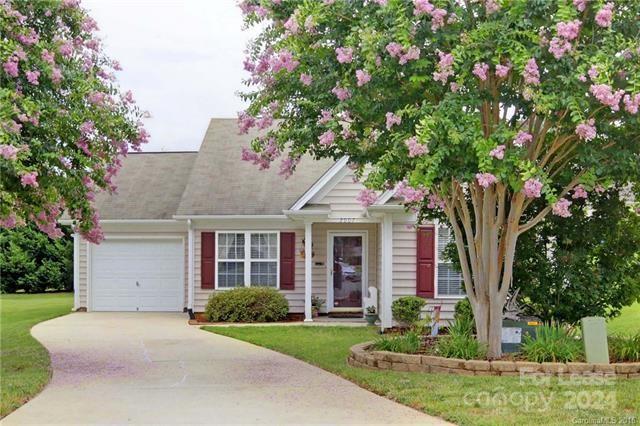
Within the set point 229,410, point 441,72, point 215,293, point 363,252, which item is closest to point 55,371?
point 229,410

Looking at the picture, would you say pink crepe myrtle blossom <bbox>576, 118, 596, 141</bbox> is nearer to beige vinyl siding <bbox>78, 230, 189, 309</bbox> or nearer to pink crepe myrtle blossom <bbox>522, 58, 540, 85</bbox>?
pink crepe myrtle blossom <bbox>522, 58, 540, 85</bbox>

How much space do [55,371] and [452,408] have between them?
18.9ft

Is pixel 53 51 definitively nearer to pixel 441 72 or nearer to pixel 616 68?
pixel 441 72

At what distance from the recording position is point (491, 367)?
31.9 ft

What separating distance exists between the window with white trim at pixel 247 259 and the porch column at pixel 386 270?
3.47 metres

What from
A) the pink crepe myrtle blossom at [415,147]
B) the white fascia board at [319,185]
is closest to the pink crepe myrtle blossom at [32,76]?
the pink crepe myrtle blossom at [415,147]

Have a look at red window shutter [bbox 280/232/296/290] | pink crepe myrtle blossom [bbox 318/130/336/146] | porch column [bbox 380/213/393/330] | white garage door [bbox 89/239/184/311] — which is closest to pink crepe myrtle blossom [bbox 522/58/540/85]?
pink crepe myrtle blossom [bbox 318/130/336/146]

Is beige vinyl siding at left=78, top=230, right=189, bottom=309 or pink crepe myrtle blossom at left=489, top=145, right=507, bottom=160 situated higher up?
pink crepe myrtle blossom at left=489, top=145, right=507, bottom=160

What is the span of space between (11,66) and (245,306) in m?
9.74

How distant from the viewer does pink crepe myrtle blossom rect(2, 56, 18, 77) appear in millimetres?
8906

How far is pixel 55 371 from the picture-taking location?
10.6 meters

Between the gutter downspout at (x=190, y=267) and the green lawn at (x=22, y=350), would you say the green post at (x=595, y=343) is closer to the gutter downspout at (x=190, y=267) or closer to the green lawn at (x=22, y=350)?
the green lawn at (x=22, y=350)

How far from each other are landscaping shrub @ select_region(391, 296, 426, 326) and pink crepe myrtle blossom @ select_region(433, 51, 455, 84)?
27.6 ft

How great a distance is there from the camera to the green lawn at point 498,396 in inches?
292
